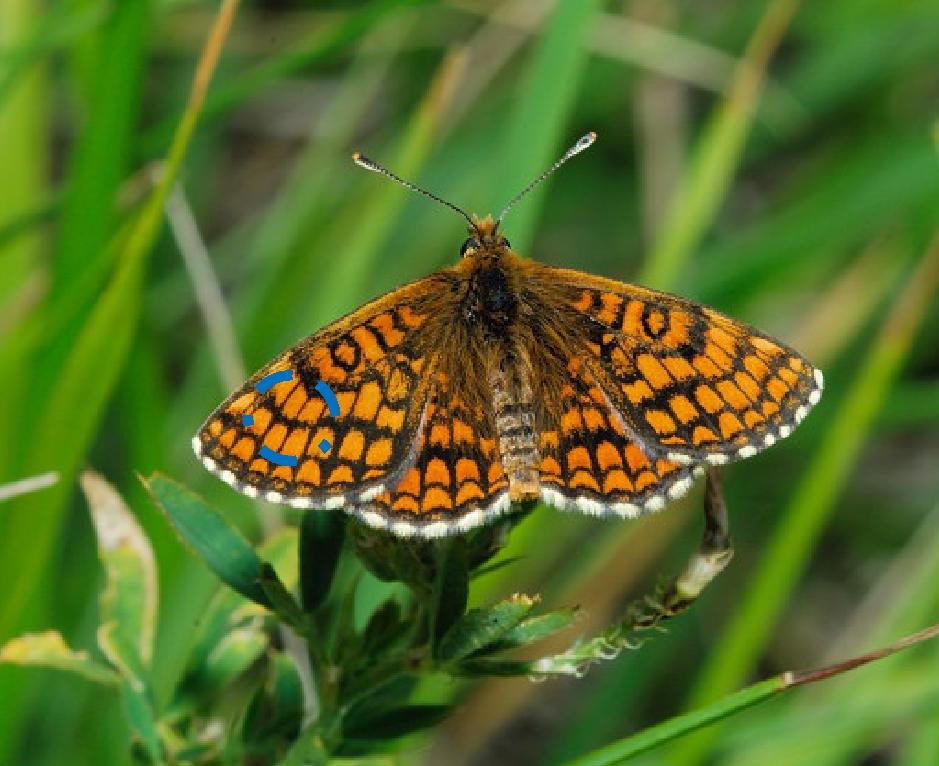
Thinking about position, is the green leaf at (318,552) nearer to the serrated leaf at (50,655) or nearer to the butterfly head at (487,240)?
the serrated leaf at (50,655)

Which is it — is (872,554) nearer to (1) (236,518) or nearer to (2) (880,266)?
(2) (880,266)

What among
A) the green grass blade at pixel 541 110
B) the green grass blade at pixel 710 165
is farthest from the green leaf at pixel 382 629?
the green grass blade at pixel 710 165

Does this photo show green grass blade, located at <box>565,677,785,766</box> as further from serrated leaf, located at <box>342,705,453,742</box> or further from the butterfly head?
the butterfly head

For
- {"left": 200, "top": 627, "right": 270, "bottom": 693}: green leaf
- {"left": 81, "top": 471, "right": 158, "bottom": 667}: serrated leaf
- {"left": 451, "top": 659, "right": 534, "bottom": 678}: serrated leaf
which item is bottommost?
{"left": 451, "top": 659, "right": 534, "bottom": 678}: serrated leaf

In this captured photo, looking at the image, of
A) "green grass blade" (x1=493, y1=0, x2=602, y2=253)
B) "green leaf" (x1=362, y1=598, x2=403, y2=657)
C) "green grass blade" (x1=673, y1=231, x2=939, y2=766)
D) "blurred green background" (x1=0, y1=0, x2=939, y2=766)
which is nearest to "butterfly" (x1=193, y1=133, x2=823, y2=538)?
"green leaf" (x1=362, y1=598, x2=403, y2=657)

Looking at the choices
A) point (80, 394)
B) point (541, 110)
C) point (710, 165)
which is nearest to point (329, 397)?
point (80, 394)

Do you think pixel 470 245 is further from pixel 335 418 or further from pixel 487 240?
pixel 335 418
